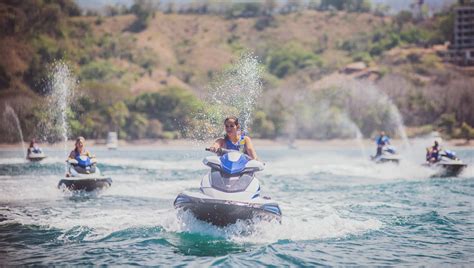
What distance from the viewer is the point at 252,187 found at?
9.16 metres

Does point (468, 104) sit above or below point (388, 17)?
below

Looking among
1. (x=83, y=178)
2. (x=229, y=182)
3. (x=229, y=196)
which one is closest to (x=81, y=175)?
(x=83, y=178)

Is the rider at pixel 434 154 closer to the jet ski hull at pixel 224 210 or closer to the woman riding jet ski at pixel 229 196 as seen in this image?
the woman riding jet ski at pixel 229 196

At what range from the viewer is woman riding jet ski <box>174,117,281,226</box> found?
866 cm

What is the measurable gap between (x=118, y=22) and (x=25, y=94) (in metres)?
92.5

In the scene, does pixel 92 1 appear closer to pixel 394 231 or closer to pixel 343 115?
pixel 343 115

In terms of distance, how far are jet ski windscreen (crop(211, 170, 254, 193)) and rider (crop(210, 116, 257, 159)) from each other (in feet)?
2.37

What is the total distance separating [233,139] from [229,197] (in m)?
1.40

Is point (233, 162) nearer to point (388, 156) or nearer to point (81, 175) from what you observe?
point (81, 175)

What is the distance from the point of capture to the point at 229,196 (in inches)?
348

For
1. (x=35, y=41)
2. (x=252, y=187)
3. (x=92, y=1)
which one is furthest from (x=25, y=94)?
(x=92, y=1)

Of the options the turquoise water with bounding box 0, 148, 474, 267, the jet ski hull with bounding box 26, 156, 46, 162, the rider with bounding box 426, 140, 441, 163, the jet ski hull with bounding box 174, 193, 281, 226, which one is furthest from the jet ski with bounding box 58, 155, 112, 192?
the jet ski hull with bounding box 26, 156, 46, 162

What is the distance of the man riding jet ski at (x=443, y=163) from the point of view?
2159 cm

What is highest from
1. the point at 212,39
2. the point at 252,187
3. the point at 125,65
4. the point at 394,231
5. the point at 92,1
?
the point at 92,1
